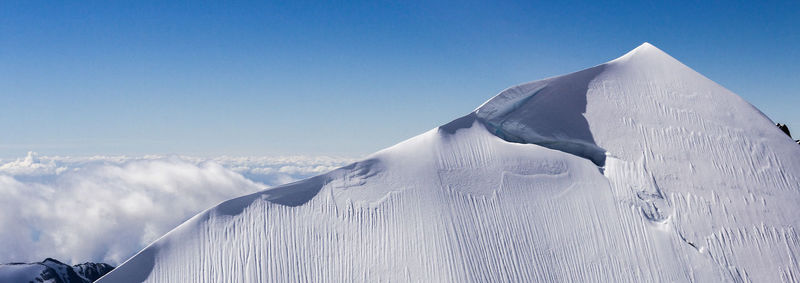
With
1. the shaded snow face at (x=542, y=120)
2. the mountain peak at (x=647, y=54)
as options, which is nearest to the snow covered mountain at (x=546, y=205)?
the shaded snow face at (x=542, y=120)

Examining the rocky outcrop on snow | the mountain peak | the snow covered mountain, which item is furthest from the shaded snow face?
the rocky outcrop on snow

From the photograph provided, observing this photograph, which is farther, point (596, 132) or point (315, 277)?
point (596, 132)

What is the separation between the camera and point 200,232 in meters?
13.3

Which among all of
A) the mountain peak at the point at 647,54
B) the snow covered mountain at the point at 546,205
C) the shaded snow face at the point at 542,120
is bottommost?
the snow covered mountain at the point at 546,205

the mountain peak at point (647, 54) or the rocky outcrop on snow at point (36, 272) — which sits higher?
the mountain peak at point (647, 54)

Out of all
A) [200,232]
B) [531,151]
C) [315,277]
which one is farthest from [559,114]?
[200,232]

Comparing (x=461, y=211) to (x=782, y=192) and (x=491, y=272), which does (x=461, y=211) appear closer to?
(x=491, y=272)

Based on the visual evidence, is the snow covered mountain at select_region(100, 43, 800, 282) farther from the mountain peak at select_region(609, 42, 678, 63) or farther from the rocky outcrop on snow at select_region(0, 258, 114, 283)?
the rocky outcrop on snow at select_region(0, 258, 114, 283)

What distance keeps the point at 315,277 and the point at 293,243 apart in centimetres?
109

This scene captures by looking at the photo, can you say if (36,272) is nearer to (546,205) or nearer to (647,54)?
(546,205)

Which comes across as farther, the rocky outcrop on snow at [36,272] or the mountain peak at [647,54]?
the rocky outcrop on snow at [36,272]

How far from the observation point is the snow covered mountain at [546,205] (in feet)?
44.1

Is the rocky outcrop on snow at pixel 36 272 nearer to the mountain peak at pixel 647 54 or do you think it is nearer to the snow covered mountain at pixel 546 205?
the snow covered mountain at pixel 546 205

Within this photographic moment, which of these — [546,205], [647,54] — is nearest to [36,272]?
[546,205]
